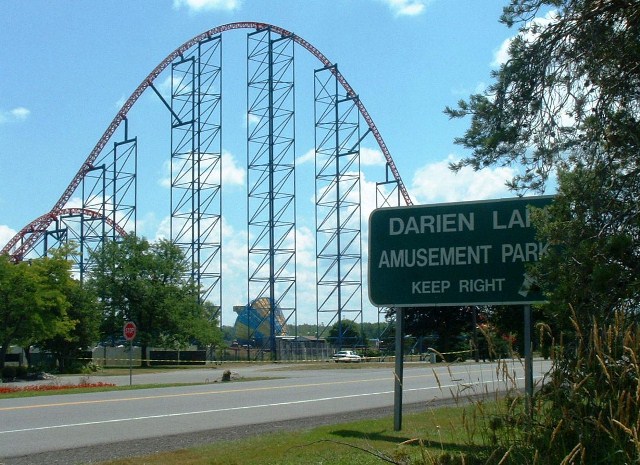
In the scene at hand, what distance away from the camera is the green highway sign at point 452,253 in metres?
10.2

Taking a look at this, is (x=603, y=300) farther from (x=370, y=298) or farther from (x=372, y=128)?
(x=372, y=128)

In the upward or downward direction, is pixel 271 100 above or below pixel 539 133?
above

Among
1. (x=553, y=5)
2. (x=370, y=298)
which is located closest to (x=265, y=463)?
(x=370, y=298)

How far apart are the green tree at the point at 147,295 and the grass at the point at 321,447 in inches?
1895

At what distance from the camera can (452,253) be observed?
1073cm

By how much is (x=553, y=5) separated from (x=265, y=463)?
5.33 meters

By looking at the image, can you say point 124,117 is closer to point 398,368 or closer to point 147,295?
point 147,295

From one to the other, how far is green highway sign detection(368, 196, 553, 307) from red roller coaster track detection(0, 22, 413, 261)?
42975 mm

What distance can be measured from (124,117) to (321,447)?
4857 cm

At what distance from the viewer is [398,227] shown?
A: 11125 millimetres

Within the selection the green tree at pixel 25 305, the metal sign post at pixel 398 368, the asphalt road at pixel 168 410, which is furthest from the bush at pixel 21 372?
the metal sign post at pixel 398 368

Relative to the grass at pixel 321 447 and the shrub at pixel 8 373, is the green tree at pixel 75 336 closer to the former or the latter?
the shrub at pixel 8 373

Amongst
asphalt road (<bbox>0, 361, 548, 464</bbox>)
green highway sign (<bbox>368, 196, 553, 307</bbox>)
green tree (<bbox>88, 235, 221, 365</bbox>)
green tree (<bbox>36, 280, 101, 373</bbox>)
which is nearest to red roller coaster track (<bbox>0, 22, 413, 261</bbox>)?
green tree (<bbox>88, 235, 221, 365</bbox>)

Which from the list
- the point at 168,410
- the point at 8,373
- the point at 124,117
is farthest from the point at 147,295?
the point at 168,410
